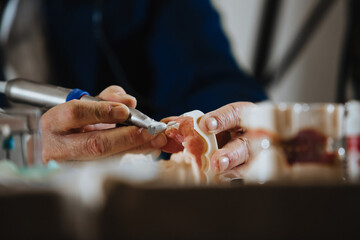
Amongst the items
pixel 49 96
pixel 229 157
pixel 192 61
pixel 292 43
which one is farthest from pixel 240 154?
pixel 292 43

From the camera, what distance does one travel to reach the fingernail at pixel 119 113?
231 mm

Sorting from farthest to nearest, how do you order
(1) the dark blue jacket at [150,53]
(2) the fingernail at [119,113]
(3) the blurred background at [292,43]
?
(3) the blurred background at [292,43] < (1) the dark blue jacket at [150,53] < (2) the fingernail at [119,113]

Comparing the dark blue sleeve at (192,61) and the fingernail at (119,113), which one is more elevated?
the dark blue sleeve at (192,61)

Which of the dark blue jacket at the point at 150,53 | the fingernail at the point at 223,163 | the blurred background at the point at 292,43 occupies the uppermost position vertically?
the blurred background at the point at 292,43

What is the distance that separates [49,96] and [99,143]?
0.04 m

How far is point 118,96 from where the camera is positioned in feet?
0.82

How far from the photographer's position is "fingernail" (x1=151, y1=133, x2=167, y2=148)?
0.80ft

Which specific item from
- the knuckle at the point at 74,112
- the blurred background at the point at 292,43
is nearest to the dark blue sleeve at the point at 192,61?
the knuckle at the point at 74,112

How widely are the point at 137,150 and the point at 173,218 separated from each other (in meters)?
0.09

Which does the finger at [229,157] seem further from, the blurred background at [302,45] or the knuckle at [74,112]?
the blurred background at [302,45]

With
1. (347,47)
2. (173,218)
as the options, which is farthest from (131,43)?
(347,47)

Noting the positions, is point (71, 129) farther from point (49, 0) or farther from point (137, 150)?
point (49, 0)

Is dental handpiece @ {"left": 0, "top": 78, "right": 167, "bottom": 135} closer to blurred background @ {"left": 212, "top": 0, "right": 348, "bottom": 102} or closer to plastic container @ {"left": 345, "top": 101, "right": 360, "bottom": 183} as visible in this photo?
plastic container @ {"left": 345, "top": 101, "right": 360, "bottom": 183}

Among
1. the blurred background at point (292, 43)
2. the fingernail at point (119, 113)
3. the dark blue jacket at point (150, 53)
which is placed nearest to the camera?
the fingernail at point (119, 113)
